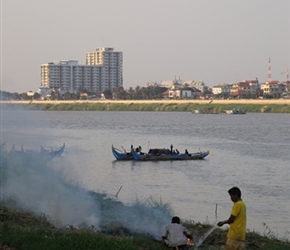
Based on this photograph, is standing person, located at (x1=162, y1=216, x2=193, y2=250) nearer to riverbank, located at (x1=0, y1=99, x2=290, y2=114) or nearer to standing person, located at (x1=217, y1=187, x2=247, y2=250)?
standing person, located at (x1=217, y1=187, x2=247, y2=250)

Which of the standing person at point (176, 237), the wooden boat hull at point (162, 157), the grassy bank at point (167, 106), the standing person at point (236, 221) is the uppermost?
the standing person at point (236, 221)

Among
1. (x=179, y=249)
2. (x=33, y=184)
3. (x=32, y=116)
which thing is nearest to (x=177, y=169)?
(x=32, y=116)

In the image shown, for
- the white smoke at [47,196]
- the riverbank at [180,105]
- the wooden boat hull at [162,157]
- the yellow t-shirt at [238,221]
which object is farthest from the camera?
the riverbank at [180,105]

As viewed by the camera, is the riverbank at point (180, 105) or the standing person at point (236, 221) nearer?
the standing person at point (236, 221)

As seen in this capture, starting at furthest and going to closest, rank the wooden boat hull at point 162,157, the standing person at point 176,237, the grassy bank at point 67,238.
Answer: the wooden boat hull at point 162,157, the standing person at point 176,237, the grassy bank at point 67,238

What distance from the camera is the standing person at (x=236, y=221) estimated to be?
10781 mm

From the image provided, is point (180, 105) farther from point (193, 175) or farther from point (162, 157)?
point (193, 175)

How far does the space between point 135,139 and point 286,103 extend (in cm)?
7168

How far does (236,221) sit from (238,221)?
3 cm

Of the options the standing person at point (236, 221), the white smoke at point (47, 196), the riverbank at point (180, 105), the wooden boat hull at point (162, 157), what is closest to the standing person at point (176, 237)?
the standing person at point (236, 221)

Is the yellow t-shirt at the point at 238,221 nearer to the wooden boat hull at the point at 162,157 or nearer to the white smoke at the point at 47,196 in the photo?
the white smoke at the point at 47,196

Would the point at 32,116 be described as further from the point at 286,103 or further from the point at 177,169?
the point at 286,103

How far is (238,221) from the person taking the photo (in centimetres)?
1080

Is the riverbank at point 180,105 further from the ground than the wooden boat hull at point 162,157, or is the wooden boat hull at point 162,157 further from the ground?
the riverbank at point 180,105
